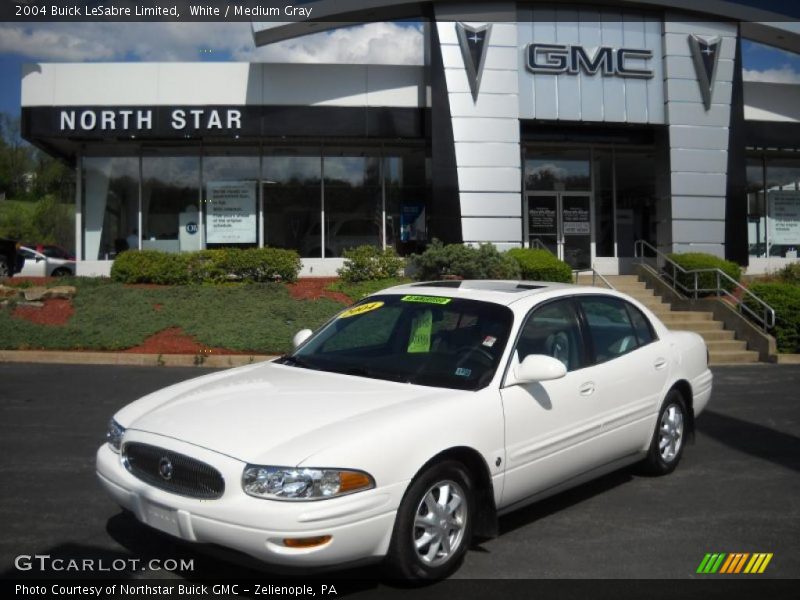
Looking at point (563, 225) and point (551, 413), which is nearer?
point (551, 413)

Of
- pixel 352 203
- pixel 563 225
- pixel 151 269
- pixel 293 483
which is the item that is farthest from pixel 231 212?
Answer: pixel 293 483

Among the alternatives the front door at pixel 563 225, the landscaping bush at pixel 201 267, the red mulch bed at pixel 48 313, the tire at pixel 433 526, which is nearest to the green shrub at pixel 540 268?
the front door at pixel 563 225

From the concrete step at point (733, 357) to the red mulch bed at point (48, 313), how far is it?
1154 centimetres

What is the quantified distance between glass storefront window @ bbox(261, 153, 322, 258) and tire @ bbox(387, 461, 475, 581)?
15.8m

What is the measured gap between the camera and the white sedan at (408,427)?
3.68 m

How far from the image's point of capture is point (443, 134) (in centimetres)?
1755

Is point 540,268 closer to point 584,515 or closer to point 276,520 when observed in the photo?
point 584,515

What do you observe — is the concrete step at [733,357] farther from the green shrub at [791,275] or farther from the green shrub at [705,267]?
the green shrub at [791,275]

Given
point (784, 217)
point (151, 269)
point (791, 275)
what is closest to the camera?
point (151, 269)

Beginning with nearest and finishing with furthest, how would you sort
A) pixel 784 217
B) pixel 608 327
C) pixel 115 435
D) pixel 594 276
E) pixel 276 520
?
pixel 276 520 → pixel 115 435 → pixel 608 327 → pixel 594 276 → pixel 784 217

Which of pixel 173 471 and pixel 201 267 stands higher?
pixel 201 267

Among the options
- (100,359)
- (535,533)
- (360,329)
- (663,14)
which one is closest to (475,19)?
(663,14)

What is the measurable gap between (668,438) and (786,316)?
373 inches

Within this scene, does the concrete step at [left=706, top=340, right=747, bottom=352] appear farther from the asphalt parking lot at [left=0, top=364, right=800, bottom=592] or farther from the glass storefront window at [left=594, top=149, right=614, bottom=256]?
the glass storefront window at [left=594, top=149, right=614, bottom=256]
